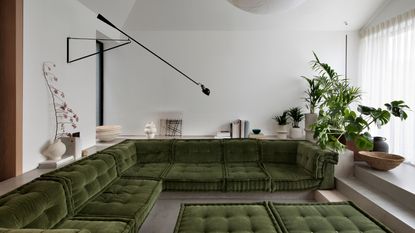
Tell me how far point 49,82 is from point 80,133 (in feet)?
2.74

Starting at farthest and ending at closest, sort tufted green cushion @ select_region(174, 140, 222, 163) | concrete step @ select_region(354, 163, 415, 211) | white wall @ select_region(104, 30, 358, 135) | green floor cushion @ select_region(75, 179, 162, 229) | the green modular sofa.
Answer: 1. white wall @ select_region(104, 30, 358, 135)
2. tufted green cushion @ select_region(174, 140, 222, 163)
3. concrete step @ select_region(354, 163, 415, 211)
4. green floor cushion @ select_region(75, 179, 162, 229)
5. the green modular sofa

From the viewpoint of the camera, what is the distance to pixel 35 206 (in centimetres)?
163

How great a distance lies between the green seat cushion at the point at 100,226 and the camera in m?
1.72

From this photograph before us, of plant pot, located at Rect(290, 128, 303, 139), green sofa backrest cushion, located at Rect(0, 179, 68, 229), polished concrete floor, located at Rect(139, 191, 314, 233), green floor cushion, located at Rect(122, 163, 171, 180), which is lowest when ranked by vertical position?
polished concrete floor, located at Rect(139, 191, 314, 233)

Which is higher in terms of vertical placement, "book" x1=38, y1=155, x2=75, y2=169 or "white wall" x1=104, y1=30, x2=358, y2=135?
"white wall" x1=104, y1=30, x2=358, y2=135

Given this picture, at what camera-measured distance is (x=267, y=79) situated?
4.70 m

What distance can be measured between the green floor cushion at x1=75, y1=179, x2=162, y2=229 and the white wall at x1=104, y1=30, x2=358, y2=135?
2106 millimetres

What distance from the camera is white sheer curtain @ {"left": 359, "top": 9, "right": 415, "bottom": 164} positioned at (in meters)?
3.66

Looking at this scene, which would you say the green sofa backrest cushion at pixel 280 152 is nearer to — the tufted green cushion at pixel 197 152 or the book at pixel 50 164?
the tufted green cushion at pixel 197 152

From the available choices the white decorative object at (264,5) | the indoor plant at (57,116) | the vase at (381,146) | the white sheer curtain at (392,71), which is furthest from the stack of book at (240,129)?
the white decorative object at (264,5)

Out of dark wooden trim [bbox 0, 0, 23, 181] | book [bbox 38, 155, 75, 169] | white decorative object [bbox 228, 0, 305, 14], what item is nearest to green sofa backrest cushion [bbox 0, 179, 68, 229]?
dark wooden trim [bbox 0, 0, 23, 181]

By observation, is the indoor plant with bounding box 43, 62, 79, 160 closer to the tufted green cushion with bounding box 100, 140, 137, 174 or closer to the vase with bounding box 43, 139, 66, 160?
the vase with bounding box 43, 139, 66, 160

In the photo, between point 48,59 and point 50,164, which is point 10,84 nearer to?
point 48,59

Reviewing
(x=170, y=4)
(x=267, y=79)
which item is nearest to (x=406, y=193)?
(x=267, y=79)
